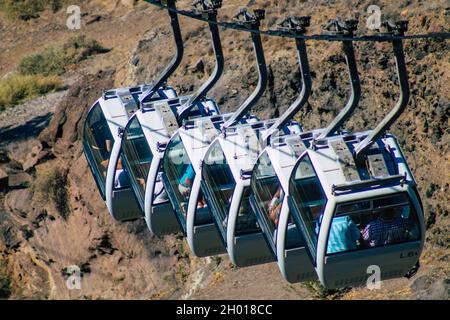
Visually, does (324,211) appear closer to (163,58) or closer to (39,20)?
(163,58)

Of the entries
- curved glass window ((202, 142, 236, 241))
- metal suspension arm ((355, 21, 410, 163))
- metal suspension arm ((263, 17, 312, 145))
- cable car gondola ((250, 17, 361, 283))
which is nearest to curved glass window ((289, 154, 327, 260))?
cable car gondola ((250, 17, 361, 283))

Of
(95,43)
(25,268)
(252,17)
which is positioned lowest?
(25,268)

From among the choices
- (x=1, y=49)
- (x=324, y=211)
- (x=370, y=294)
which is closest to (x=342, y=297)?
(x=370, y=294)

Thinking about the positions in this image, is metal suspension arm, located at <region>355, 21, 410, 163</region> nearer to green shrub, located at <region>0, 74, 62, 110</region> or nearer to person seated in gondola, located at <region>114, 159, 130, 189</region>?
person seated in gondola, located at <region>114, 159, 130, 189</region>

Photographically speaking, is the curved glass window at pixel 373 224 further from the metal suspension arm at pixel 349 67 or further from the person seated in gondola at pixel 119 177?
the person seated in gondola at pixel 119 177

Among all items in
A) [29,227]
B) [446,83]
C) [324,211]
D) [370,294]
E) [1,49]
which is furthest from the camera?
[1,49]

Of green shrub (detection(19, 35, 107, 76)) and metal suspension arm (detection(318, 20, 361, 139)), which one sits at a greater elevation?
metal suspension arm (detection(318, 20, 361, 139))
